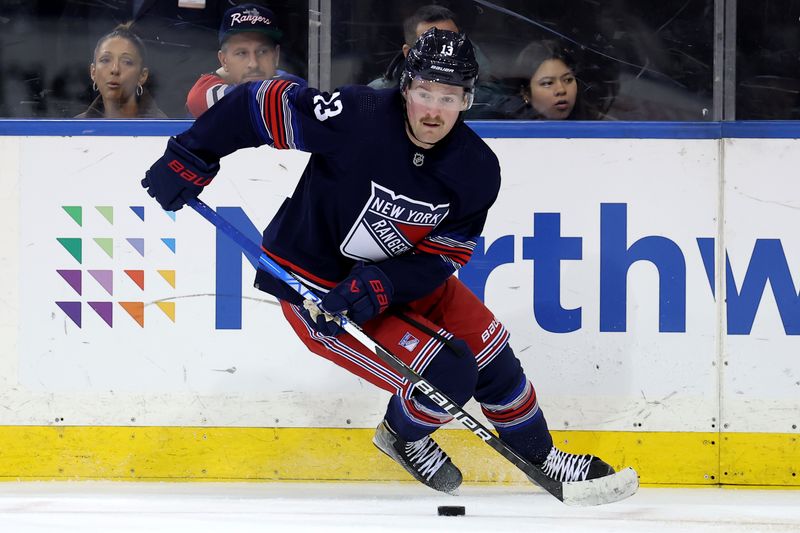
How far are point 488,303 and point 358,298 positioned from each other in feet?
2.44

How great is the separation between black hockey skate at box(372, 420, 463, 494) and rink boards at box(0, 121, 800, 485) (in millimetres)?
331

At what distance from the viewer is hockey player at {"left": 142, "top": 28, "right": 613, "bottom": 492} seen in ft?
8.87

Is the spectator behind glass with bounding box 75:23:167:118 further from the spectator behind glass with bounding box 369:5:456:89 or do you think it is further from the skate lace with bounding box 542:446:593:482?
the skate lace with bounding box 542:446:593:482

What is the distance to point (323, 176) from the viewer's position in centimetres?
279

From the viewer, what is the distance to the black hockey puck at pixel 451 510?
2919 mm

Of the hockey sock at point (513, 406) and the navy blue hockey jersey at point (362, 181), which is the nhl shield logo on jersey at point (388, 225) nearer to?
the navy blue hockey jersey at point (362, 181)

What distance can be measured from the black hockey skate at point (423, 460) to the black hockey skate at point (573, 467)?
25 centimetres

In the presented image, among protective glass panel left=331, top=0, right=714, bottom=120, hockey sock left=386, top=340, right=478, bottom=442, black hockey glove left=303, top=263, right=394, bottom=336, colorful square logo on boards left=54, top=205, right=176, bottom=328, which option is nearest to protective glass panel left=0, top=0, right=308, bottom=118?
protective glass panel left=331, top=0, right=714, bottom=120

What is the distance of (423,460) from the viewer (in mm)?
3029

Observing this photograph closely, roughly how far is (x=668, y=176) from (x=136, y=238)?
158cm

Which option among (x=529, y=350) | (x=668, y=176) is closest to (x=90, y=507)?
(x=529, y=350)

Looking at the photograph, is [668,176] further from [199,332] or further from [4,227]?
[4,227]

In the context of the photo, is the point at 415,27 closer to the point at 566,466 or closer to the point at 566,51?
the point at 566,51

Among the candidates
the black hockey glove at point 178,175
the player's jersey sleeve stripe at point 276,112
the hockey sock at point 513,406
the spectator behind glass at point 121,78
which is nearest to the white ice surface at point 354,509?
the hockey sock at point 513,406
